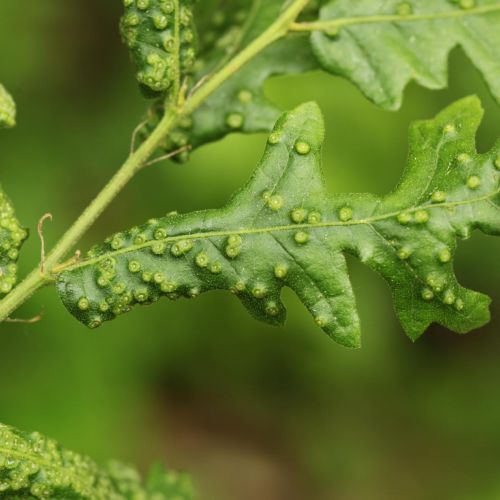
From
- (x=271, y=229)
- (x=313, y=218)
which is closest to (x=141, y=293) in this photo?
(x=271, y=229)

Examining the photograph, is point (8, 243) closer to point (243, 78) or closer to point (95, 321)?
point (95, 321)

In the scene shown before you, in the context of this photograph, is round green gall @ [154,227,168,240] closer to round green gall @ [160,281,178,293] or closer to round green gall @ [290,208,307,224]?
round green gall @ [160,281,178,293]

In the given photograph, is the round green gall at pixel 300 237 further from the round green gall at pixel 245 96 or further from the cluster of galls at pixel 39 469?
the cluster of galls at pixel 39 469

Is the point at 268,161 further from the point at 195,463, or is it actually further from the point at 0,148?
the point at 195,463

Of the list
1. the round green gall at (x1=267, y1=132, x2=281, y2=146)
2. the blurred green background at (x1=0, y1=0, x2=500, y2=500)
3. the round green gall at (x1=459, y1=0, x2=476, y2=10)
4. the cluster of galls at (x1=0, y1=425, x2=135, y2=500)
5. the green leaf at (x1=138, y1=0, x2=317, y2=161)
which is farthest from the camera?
the blurred green background at (x1=0, y1=0, x2=500, y2=500)

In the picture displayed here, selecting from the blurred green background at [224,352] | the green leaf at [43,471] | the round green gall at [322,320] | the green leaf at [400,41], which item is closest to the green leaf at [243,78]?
the green leaf at [400,41]

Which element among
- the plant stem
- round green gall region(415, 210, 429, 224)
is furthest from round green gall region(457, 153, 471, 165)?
the plant stem
